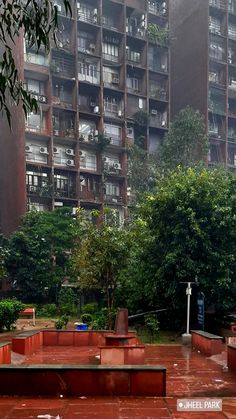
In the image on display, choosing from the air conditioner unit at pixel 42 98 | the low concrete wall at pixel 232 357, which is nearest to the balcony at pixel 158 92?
the air conditioner unit at pixel 42 98

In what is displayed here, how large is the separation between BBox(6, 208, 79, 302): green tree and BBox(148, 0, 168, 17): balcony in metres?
25.2

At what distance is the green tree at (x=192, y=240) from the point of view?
1809 cm

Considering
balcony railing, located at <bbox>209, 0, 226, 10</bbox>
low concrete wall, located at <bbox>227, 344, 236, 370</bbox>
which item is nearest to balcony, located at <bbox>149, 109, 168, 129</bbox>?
balcony railing, located at <bbox>209, 0, 226, 10</bbox>

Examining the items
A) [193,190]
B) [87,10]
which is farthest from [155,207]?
[87,10]

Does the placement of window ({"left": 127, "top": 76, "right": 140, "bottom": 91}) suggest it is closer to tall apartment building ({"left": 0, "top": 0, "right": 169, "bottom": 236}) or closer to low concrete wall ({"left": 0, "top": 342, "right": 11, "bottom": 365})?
tall apartment building ({"left": 0, "top": 0, "right": 169, "bottom": 236})

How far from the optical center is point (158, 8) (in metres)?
Answer: 46.4

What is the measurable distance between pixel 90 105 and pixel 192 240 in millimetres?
26406

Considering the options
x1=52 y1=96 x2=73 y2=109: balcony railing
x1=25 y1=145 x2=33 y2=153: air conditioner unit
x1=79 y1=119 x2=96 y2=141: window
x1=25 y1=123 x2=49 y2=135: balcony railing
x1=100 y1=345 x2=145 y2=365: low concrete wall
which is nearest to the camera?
x1=100 y1=345 x2=145 y2=365: low concrete wall

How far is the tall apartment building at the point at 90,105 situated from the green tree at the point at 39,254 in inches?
178

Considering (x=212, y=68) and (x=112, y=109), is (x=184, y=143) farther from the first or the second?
(x=212, y=68)

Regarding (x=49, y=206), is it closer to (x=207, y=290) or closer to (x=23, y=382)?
(x=207, y=290)

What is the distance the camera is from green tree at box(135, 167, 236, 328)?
1809cm

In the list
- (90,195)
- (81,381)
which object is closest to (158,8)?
(90,195)

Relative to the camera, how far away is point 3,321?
19.2m
